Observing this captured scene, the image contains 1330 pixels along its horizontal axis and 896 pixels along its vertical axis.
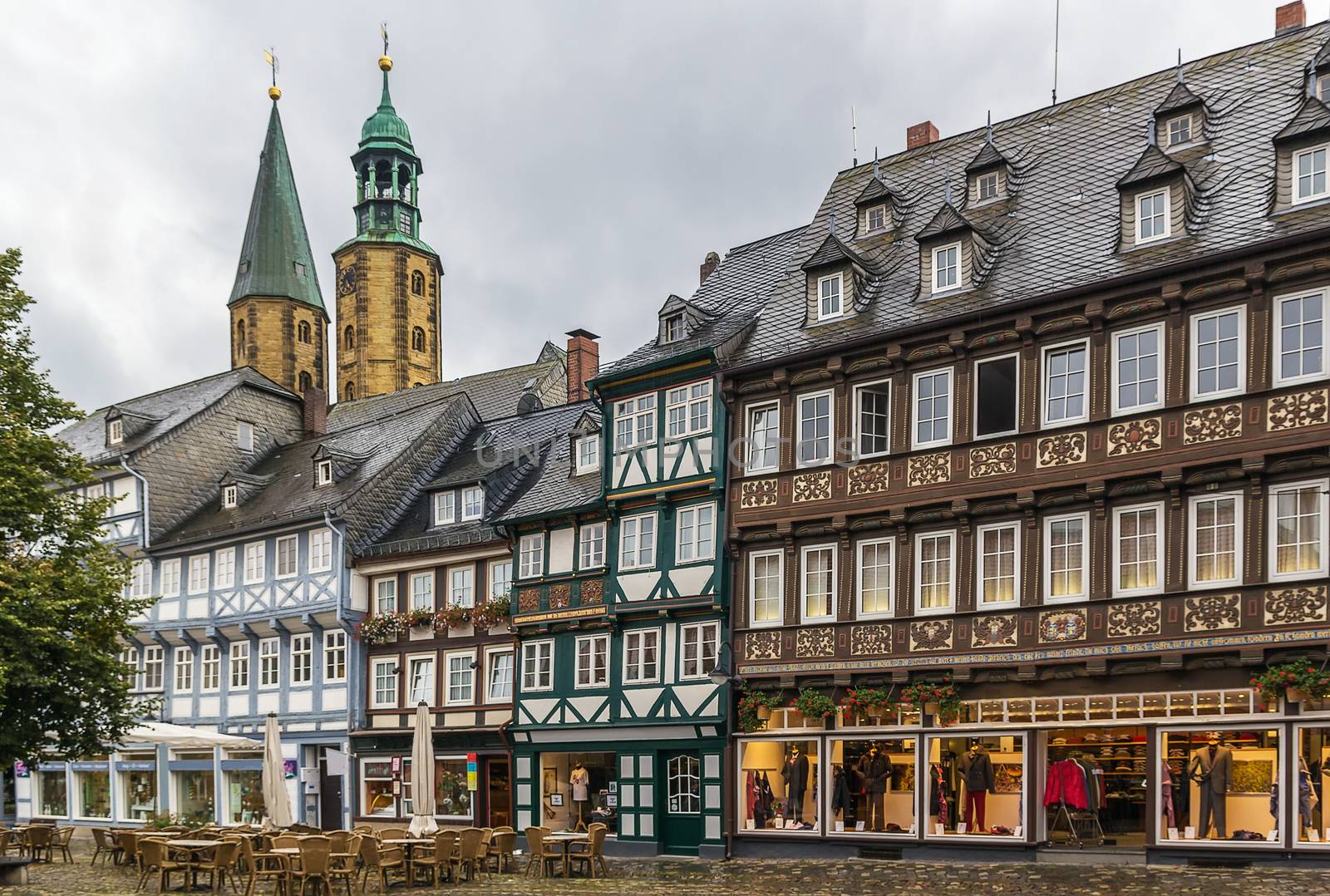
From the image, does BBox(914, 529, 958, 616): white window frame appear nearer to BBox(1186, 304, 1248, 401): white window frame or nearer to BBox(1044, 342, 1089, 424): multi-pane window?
BBox(1044, 342, 1089, 424): multi-pane window

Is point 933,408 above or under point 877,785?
above

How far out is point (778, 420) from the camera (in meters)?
27.9

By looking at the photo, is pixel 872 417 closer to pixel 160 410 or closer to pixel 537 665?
pixel 537 665

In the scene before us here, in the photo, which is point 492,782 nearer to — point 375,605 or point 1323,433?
point 375,605

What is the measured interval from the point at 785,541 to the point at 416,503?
14.9 meters

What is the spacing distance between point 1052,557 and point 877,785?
4982mm

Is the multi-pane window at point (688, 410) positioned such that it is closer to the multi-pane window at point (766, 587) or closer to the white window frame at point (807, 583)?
the multi-pane window at point (766, 587)

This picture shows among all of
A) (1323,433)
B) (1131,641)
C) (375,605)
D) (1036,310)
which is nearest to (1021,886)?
(1131,641)

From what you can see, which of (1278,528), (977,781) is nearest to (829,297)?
(977,781)

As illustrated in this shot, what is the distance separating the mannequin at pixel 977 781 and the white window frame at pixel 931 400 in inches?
192

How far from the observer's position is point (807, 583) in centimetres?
2705

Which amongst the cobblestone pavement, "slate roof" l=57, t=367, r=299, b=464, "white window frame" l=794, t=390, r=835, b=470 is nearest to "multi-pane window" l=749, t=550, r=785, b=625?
"white window frame" l=794, t=390, r=835, b=470

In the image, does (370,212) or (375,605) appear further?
(370,212)

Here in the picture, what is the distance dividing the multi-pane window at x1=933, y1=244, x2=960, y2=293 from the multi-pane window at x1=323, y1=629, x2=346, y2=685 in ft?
60.5
